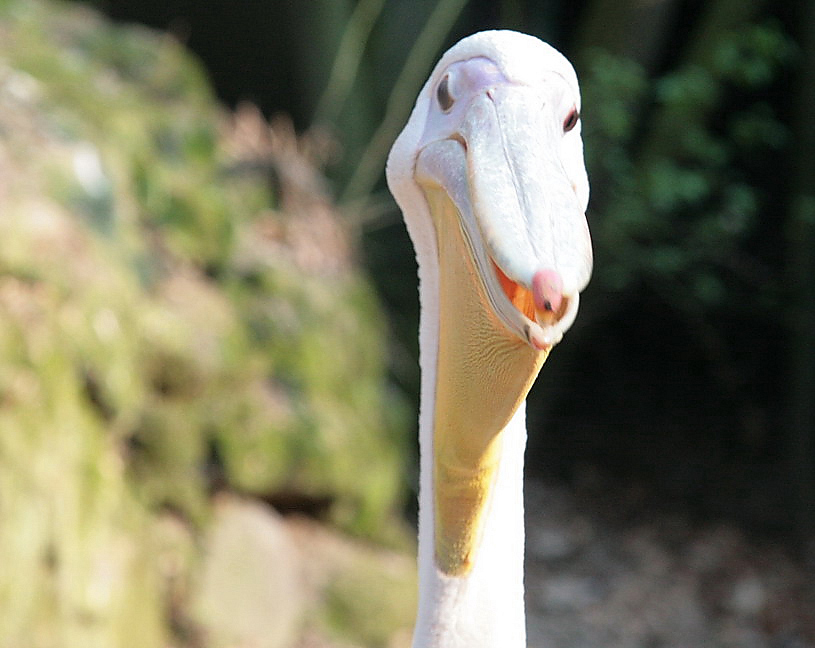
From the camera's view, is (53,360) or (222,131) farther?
(222,131)

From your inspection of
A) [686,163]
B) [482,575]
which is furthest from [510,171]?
[686,163]

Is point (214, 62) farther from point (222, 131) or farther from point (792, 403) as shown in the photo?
point (792, 403)

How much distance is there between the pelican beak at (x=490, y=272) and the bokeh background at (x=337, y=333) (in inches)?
73.3

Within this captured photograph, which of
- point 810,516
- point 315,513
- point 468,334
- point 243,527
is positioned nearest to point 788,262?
point 810,516

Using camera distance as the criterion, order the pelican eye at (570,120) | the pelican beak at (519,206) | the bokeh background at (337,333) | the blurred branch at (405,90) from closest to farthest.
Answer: the pelican beak at (519,206) → the pelican eye at (570,120) → the bokeh background at (337,333) → the blurred branch at (405,90)

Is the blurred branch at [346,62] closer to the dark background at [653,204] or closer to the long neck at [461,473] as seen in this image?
the dark background at [653,204]

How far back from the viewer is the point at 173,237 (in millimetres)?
4199

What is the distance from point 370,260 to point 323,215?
594mm

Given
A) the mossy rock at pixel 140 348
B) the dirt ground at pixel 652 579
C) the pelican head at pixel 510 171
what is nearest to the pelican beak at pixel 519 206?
the pelican head at pixel 510 171

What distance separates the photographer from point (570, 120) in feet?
4.72

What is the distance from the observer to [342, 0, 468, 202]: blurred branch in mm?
5562

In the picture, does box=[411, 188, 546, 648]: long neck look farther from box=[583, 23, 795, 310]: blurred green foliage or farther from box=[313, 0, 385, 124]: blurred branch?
box=[313, 0, 385, 124]: blurred branch

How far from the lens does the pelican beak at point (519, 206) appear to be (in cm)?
116

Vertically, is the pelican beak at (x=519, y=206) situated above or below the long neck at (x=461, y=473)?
above
